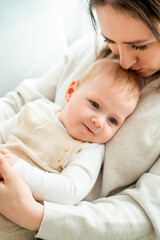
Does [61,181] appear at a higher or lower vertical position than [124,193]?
higher

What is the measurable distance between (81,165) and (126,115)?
0.78 ft

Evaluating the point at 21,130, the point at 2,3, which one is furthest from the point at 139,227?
the point at 2,3

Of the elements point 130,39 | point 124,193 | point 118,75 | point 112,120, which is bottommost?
Answer: point 124,193

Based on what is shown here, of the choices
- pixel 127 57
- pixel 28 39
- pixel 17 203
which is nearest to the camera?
pixel 17 203

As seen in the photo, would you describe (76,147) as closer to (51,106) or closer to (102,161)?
(102,161)

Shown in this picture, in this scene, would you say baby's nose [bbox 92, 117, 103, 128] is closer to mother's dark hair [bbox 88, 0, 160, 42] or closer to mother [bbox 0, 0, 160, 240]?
mother [bbox 0, 0, 160, 240]

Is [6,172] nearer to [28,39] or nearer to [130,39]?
[130,39]

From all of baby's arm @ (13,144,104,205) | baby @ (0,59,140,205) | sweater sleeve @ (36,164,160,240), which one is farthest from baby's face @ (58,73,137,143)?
sweater sleeve @ (36,164,160,240)

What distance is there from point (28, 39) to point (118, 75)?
546 millimetres

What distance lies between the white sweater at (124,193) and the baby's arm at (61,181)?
36 mm

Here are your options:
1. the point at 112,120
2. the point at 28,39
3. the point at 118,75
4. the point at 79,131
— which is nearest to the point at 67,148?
the point at 79,131

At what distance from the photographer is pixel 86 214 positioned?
83 cm

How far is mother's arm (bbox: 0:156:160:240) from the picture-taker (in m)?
0.78

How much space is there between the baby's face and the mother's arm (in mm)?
219
